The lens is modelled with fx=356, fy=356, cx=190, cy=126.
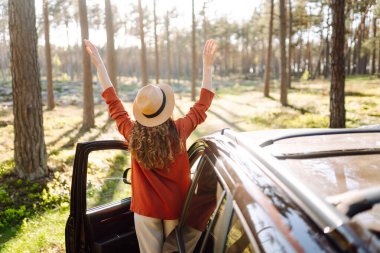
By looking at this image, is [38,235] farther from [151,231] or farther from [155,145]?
[155,145]

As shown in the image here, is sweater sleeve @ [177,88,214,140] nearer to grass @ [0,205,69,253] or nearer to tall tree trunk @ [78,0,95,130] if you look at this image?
grass @ [0,205,69,253]

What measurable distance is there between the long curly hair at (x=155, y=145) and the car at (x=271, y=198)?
0.25m

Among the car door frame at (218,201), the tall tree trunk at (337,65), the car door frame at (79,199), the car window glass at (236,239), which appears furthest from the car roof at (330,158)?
the tall tree trunk at (337,65)

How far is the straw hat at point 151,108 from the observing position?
2754mm

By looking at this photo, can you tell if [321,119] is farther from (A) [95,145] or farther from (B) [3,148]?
(A) [95,145]

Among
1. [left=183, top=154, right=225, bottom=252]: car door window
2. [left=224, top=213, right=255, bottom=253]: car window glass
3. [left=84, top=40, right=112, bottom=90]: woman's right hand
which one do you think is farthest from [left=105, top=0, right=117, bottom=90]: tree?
[left=224, top=213, right=255, bottom=253]: car window glass

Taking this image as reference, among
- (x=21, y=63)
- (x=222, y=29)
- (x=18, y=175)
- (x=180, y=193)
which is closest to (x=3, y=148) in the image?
(x=18, y=175)

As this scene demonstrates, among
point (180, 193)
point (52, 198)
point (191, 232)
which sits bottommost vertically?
point (52, 198)

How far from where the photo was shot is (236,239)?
162cm

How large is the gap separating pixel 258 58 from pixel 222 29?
2834cm

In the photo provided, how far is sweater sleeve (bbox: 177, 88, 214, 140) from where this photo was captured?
2.96 m

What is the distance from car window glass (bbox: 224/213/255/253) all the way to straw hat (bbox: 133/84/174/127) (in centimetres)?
127

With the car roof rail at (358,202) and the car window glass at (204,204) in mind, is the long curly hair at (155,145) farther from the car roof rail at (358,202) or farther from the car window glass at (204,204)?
the car roof rail at (358,202)

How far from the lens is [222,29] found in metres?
59.9
